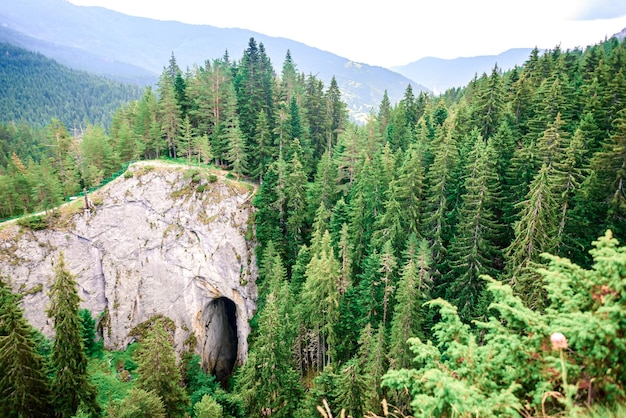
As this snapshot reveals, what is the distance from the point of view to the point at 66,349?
22.5 meters

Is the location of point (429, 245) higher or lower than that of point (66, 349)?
higher

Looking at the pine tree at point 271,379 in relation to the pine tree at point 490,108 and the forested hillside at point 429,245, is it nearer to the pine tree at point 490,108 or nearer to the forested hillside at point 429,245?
the forested hillside at point 429,245

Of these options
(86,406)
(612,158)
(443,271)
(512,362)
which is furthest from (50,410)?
(612,158)

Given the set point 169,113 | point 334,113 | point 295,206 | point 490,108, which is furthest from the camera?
point 334,113

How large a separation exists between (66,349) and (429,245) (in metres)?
28.3

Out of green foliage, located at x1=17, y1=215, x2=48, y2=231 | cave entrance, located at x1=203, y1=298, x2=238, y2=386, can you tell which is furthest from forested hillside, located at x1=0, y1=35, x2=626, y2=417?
cave entrance, located at x1=203, y1=298, x2=238, y2=386

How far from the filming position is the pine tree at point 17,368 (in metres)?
20.7

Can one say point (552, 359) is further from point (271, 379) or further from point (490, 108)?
point (490, 108)

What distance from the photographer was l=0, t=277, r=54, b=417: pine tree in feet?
68.0

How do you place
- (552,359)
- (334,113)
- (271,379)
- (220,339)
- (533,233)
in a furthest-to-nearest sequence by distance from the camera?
(334,113)
(220,339)
(271,379)
(533,233)
(552,359)

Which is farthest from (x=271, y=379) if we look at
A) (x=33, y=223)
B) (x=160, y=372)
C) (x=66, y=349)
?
(x=33, y=223)

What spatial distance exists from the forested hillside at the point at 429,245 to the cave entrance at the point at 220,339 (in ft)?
22.9

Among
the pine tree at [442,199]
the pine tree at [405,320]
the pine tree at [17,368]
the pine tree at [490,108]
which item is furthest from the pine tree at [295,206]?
the pine tree at [17,368]

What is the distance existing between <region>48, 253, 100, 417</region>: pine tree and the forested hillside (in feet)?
9.93
